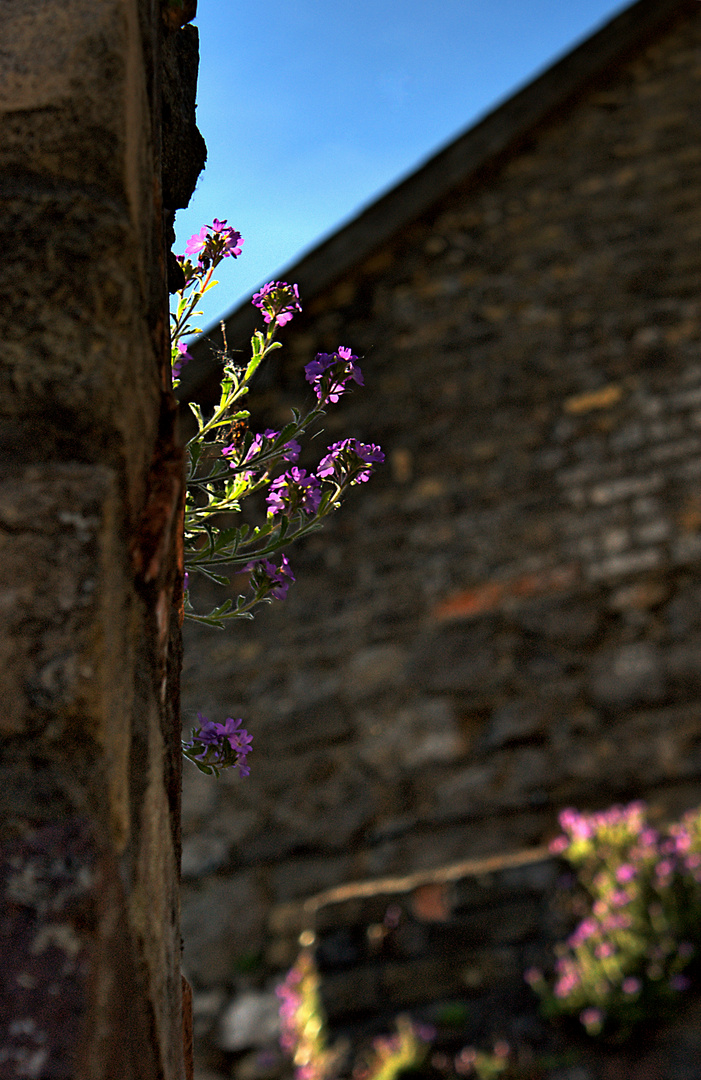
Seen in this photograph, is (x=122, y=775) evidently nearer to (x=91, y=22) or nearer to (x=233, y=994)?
(x=91, y=22)

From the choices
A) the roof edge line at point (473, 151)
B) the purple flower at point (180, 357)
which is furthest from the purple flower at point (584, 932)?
the roof edge line at point (473, 151)

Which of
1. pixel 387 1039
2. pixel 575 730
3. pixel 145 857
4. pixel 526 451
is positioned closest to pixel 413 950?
pixel 387 1039

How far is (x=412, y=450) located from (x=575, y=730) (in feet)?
4.86

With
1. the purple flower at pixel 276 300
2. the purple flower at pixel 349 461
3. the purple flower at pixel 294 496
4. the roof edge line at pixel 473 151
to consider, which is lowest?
the purple flower at pixel 294 496

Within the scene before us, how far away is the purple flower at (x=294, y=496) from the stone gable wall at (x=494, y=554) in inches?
99.8

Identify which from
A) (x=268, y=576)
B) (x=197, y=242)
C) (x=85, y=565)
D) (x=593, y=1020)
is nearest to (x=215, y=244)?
(x=197, y=242)

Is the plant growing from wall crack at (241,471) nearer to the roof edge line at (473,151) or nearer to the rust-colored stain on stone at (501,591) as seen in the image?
the rust-colored stain on stone at (501,591)

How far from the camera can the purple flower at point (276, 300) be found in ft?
4.38

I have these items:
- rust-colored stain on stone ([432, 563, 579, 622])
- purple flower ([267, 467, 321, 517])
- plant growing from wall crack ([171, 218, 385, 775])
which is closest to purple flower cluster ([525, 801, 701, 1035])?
rust-colored stain on stone ([432, 563, 579, 622])

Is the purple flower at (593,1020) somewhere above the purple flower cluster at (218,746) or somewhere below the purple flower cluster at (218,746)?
below

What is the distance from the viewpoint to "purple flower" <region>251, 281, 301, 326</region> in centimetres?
133

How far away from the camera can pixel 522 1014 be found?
2.99 meters

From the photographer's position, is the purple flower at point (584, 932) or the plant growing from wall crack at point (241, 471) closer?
the plant growing from wall crack at point (241, 471)

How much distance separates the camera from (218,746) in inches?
47.8
